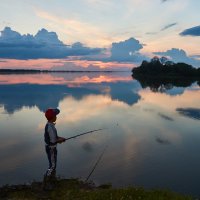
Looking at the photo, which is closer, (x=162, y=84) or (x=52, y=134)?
(x=52, y=134)

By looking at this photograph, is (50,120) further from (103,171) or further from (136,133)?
(136,133)

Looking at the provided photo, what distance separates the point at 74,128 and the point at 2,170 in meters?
13.0

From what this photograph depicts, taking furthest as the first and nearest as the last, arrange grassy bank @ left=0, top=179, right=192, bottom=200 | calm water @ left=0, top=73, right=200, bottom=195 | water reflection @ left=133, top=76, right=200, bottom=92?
1. water reflection @ left=133, top=76, right=200, bottom=92
2. calm water @ left=0, top=73, right=200, bottom=195
3. grassy bank @ left=0, top=179, right=192, bottom=200

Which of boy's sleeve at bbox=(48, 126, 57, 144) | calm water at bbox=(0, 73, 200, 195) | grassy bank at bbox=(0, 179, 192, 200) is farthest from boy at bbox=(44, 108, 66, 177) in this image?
calm water at bbox=(0, 73, 200, 195)

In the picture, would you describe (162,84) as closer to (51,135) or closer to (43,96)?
(43,96)

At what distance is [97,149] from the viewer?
24.1m

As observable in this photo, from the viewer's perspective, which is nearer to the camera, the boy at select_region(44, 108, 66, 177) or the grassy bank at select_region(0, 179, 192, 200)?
the grassy bank at select_region(0, 179, 192, 200)

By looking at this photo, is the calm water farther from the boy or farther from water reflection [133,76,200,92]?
water reflection [133,76,200,92]

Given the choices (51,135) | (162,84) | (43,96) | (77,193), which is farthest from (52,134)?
(162,84)

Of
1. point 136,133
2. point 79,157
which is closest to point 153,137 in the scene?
point 136,133

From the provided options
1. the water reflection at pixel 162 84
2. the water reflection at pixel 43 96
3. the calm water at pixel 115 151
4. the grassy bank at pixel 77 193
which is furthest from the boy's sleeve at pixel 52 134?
the water reflection at pixel 162 84

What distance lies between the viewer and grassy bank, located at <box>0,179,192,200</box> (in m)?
12.5

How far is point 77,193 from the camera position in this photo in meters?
13.7

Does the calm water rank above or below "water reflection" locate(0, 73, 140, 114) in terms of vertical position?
above
